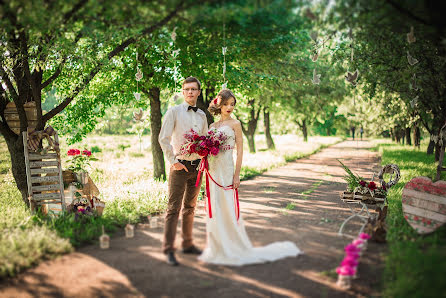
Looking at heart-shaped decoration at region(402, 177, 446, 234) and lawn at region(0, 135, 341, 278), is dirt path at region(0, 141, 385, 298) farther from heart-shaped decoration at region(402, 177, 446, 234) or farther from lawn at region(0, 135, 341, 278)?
heart-shaped decoration at region(402, 177, 446, 234)

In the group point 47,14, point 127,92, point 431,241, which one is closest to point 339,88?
point 127,92

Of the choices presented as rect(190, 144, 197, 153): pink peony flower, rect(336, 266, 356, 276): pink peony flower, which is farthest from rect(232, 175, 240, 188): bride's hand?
rect(336, 266, 356, 276): pink peony flower

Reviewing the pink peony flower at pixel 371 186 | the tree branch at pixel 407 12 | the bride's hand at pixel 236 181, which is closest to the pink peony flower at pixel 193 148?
the bride's hand at pixel 236 181

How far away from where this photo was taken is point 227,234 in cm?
529

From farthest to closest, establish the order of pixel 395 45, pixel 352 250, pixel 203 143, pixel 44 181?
pixel 395 45 < pixel 44 181 < pixel 203 143 < pixel 352 250

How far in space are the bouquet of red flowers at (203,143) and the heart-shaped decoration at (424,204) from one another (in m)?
3.40

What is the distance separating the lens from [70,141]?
35.4ft

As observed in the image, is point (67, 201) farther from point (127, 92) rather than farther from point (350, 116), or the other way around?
point (350, 116)

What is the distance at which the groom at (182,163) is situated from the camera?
5.09 m

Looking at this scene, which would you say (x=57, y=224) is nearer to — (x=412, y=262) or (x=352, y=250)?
(x=352, y=250)

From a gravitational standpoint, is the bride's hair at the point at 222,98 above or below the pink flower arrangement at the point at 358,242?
above

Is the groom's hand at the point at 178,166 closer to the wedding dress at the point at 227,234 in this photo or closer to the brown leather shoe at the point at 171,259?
the wedding dress at the point at 227,234

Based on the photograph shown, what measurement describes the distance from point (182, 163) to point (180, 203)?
0.61 meters

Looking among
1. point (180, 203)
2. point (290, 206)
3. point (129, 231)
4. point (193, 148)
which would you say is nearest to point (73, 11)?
point (193, 148)
